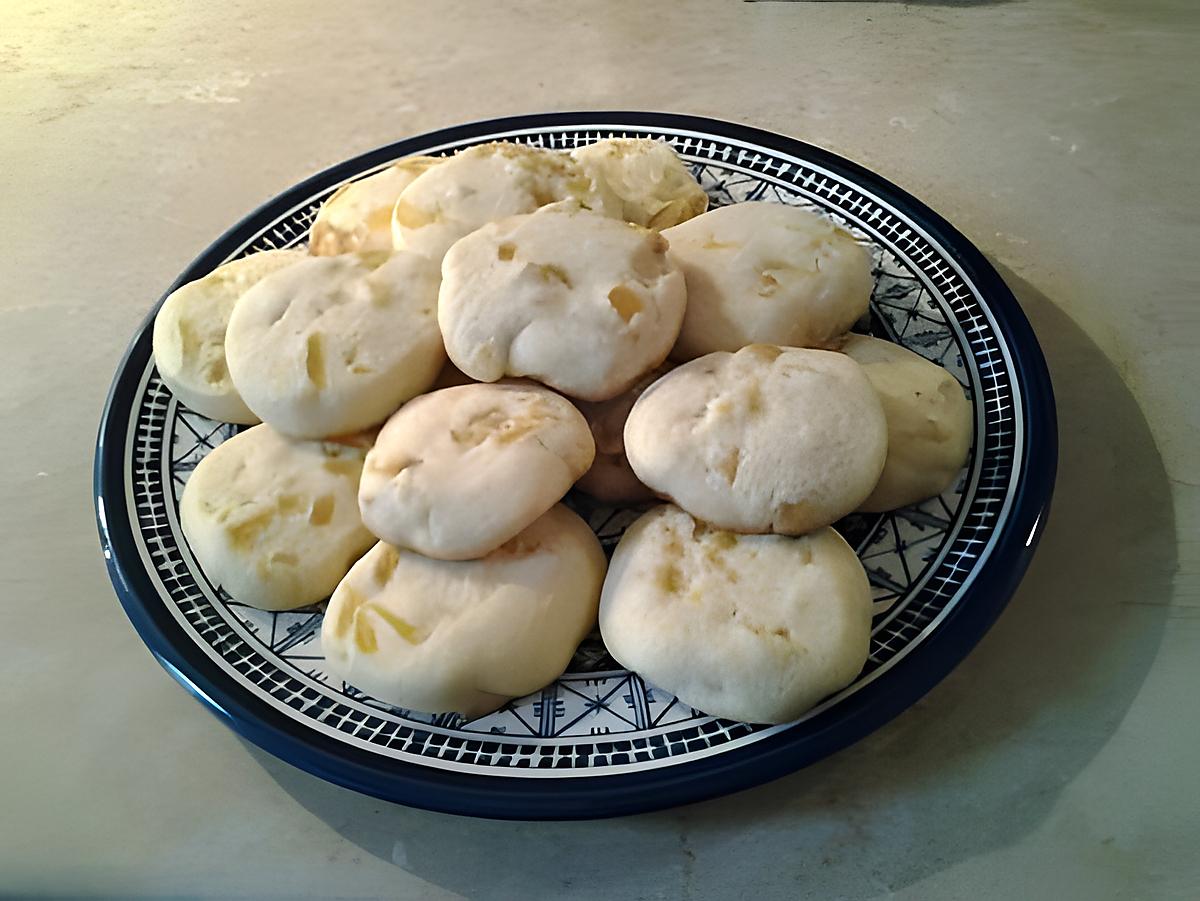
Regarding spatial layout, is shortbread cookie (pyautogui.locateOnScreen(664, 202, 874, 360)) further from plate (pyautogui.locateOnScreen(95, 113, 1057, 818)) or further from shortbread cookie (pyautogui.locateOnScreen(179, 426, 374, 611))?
shortbread cookie (pyautogui.locateOnScreen(179, 426, 374, 611))

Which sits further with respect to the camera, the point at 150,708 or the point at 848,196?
the point at 848,196

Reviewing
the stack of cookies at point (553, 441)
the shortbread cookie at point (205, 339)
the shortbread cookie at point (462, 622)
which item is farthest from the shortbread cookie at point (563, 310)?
the shortbread cookie at point (205, 339)

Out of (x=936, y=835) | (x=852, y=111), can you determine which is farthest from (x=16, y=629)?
(x=852, y=111)

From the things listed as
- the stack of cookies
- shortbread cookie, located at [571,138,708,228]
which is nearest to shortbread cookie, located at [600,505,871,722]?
the stack of cookies

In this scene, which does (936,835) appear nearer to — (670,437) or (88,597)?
(670,437)

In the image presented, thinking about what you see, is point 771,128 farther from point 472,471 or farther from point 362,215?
point 472,471
